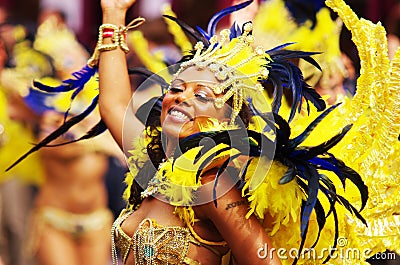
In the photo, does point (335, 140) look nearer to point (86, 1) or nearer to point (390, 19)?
point (390, 19)

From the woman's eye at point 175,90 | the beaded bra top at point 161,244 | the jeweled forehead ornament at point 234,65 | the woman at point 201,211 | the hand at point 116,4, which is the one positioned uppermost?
the hand at point 116,4

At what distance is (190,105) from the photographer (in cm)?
265

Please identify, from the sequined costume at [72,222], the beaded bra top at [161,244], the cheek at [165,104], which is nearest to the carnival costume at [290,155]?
the beaded bra top at [161,244]

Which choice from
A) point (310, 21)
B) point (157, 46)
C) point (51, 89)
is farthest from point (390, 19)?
point (51, 89)

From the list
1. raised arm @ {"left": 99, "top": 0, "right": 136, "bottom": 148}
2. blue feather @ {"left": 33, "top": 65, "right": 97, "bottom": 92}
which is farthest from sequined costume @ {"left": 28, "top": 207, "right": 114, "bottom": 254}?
raised arm @ {"left": 99, "top": 0, "right": 136, "bottom": 148}

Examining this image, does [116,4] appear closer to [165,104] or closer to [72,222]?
[165,104]

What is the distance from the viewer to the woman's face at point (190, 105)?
2.64m

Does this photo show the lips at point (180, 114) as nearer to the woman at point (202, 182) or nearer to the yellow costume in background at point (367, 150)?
the woman at point (202, 182)

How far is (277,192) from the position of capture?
2588 mm

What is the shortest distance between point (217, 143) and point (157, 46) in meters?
3.31

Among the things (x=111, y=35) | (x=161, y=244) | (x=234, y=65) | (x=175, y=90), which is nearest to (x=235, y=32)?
(x=234, y=65)

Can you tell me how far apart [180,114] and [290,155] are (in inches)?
14.2

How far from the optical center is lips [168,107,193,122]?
104 inches

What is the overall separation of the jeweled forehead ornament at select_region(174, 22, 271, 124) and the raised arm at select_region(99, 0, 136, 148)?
296 mm
